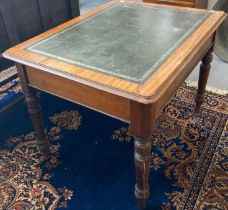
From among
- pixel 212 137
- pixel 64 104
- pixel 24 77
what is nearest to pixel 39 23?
pixel 64 104

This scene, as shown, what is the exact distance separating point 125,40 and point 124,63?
21cm

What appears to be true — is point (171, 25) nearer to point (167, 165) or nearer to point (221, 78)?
point (167, 165)

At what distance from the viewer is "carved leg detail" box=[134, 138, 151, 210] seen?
0.94 metres

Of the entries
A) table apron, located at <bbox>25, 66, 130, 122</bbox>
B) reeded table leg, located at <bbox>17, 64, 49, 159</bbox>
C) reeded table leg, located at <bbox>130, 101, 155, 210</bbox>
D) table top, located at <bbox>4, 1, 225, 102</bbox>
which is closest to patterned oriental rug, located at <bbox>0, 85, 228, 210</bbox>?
reeded table leg, located at <bbox>17, 64, 49, 159</bbox>

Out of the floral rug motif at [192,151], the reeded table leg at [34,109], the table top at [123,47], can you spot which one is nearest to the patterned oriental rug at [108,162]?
the floral rug motif at [192,151]

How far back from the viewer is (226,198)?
124cm

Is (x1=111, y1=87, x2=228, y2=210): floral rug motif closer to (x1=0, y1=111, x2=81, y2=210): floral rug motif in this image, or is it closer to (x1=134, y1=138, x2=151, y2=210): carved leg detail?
(x1=134, y1=138, x2=151, y2=210): carved leg detail

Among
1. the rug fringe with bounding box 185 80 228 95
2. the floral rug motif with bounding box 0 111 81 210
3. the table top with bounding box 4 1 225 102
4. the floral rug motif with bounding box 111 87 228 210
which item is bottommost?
the floral rug motif with bounding box 0 111 81 210

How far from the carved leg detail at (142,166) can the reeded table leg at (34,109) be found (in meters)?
0.51

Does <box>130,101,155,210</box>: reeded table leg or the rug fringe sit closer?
<box>130,101,155,210</box>: reeded table leg

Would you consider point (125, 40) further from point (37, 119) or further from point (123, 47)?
point (37, 119)

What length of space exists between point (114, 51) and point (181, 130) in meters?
0.79

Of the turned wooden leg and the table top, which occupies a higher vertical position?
the table top

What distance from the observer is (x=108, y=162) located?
1.44m
